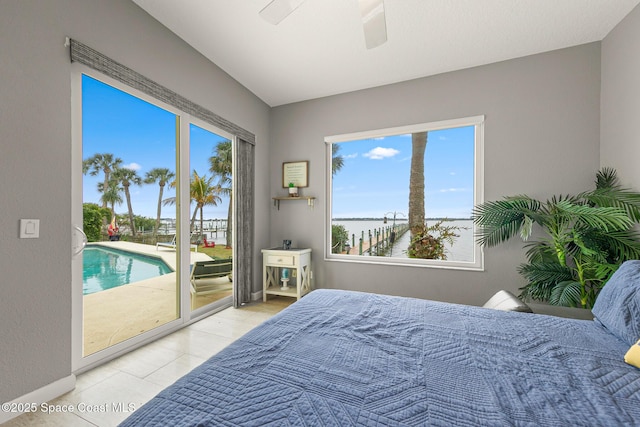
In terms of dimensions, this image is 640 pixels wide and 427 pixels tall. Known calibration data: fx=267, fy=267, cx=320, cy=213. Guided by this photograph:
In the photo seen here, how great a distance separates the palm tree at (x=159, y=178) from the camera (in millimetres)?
2404

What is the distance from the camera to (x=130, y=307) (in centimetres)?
231

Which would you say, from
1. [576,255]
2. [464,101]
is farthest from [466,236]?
[464,101]

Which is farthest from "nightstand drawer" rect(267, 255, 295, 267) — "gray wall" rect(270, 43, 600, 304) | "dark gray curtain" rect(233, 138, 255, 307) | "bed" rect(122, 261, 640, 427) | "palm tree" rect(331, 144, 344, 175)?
"bed" rect(122, 261, 640, 427)

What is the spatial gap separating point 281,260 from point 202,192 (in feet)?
4.12

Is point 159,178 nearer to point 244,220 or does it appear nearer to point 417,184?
point 244,220

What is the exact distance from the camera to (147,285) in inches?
94.2

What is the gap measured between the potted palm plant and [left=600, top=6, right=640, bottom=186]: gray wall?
0.48 feet

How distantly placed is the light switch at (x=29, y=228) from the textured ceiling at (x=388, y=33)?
1776 mm

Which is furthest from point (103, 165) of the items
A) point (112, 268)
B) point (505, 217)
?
point (505, 217)

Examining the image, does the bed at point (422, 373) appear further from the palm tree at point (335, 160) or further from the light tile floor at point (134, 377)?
the palm tree at point (335, 160)

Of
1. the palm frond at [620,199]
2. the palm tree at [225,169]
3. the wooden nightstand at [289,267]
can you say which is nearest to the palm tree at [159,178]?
the palm tree at [225,169]

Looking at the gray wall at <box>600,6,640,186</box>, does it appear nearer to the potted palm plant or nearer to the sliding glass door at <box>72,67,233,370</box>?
the potted palm plant

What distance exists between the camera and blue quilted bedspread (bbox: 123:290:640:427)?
71cm

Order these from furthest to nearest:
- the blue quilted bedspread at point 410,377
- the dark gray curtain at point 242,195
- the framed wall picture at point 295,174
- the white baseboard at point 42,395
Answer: the framed wall picture at point 295,174 → the dark gray curtain at point 242,195 → the white baseboard at point 42,395 → the blue quilted bedspread at point 410,377
